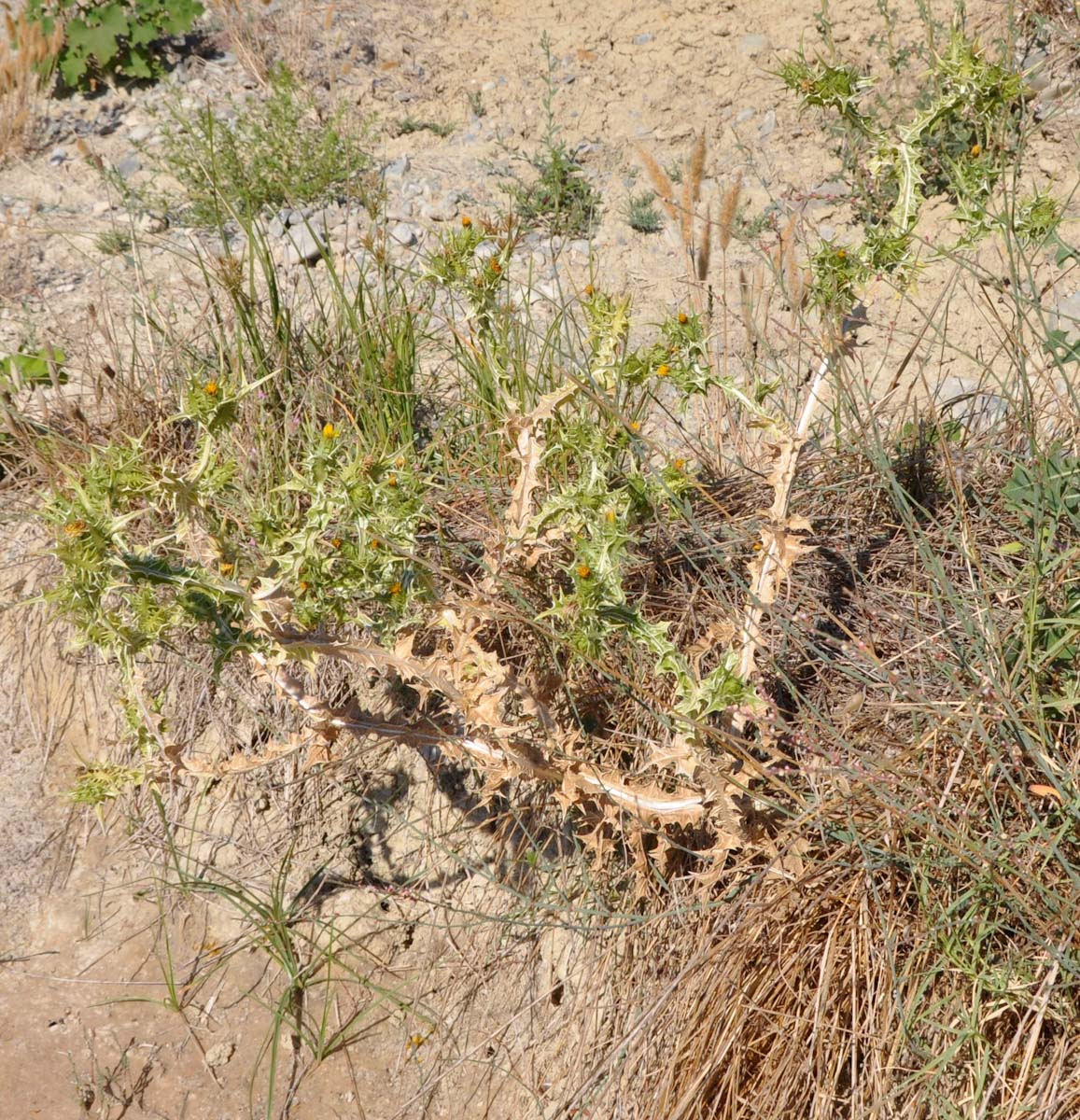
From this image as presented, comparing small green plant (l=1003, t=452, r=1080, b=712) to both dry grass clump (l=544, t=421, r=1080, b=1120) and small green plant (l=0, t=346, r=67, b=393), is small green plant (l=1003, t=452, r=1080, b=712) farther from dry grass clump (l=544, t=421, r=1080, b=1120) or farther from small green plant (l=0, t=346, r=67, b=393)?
small green plant (l=0, t=346, r=67, b=393)

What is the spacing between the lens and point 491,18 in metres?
5.08

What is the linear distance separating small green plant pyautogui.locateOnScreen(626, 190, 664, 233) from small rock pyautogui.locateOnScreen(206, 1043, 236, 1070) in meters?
2.89

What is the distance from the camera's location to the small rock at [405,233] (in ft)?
12.8

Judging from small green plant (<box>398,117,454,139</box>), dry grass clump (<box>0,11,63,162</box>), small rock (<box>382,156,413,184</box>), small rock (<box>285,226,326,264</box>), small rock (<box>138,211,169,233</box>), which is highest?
dry grass clump (<box>0,11,63,162</box>)

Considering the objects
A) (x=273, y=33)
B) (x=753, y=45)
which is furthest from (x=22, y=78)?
(x=753, y=45)

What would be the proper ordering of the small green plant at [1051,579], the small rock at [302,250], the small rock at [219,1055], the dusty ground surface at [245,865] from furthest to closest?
the small rock at [302,250] → the small rock at [219,1055] → the dusty ground surface at [245,865] → the small green plant at [1051,579]

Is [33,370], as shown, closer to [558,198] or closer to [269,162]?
[269,162]

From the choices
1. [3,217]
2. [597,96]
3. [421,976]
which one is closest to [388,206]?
[597,96]

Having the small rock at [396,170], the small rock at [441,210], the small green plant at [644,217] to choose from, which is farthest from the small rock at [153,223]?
the small green plant at [644,217]

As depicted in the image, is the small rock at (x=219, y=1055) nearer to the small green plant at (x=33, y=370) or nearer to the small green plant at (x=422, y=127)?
the small green plant at (x=33, y=370)

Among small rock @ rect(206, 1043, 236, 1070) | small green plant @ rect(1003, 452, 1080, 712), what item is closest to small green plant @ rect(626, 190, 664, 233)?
small green plant @ rect(1003, 452, 1080, 712)

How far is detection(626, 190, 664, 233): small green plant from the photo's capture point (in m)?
3.86

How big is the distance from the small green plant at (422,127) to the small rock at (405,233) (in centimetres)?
81

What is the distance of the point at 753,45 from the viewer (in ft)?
14.8
